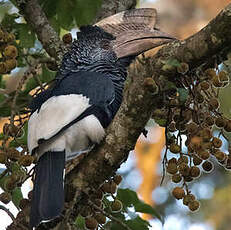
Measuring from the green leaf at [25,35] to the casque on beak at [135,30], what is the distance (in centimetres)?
39

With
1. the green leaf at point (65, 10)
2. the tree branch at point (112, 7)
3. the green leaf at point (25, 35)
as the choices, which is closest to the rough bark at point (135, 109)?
the green leaf at point (25, 35)

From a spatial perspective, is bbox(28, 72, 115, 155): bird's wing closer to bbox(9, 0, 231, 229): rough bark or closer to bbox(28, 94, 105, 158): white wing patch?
bbox(28, 94, 105, 158): white wing patch

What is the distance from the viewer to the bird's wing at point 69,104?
2812mm

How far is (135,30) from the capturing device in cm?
347

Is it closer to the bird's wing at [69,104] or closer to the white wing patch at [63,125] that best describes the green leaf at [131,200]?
the white wing patch at [63,125]

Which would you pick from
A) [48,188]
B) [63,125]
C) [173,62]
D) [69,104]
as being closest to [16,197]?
[48,188]

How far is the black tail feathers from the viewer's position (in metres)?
2.44

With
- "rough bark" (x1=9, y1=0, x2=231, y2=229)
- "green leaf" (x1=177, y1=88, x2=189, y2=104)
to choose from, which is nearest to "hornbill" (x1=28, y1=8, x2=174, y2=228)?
"rough bark" (x1=9, y1=0, x2=231, y2=229)

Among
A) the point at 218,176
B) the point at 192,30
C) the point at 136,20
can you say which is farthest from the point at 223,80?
the point at 218,176

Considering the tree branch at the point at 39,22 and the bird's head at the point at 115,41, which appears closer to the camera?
the tree branch at the point at 39,22

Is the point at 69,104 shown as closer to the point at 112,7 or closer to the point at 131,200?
the point at 131,200

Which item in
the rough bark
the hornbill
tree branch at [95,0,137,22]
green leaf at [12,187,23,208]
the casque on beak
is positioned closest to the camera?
the rough bark

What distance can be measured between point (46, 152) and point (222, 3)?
4.90 meters

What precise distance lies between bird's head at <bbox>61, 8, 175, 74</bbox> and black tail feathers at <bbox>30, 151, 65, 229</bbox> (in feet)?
2.13
